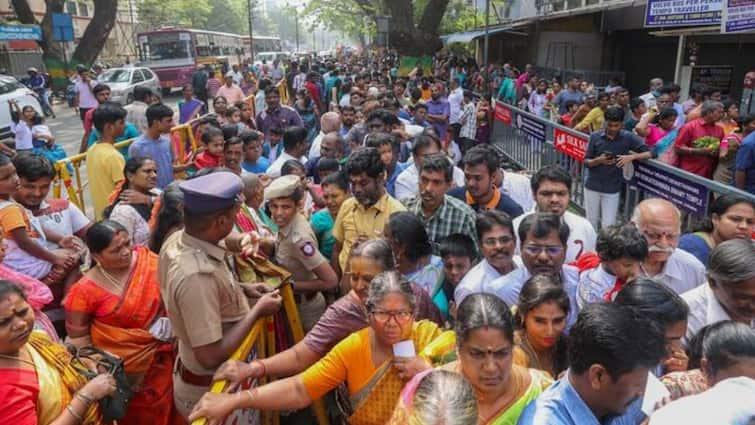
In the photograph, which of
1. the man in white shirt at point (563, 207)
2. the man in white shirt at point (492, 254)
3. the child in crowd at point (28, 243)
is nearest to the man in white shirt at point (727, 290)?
the man in white shirt at point (492, 254)

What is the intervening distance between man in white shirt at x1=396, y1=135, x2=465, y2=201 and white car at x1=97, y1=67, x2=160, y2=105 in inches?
734

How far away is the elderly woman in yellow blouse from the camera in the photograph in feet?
7.14

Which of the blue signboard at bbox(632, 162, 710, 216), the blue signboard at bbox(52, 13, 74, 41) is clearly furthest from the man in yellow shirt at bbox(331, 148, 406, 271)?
the blue signboard at bbox(52, 13, 74, 41)

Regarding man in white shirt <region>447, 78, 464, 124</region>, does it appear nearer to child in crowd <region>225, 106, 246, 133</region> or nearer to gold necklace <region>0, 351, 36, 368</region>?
child in crowd <region>225, 106, 246, 133</region>

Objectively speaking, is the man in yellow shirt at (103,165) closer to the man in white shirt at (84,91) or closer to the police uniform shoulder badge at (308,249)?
the police uniform shoulder badge at (308,249)

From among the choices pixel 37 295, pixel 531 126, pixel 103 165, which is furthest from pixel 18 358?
pixel 531 126

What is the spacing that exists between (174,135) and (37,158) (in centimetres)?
468

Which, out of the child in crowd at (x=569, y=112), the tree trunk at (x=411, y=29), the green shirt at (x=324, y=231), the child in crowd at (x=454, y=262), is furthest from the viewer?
the tree trunk at (x=411, y=29)

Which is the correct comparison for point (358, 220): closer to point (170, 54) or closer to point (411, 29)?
point (411, 29)

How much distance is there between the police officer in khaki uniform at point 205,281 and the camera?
A: 2.20 metres

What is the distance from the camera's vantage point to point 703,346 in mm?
1922

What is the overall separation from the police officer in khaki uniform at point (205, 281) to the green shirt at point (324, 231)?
160 centimetres

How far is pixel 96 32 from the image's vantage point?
2661cm

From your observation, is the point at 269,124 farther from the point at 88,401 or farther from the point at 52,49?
the point at 52,49
